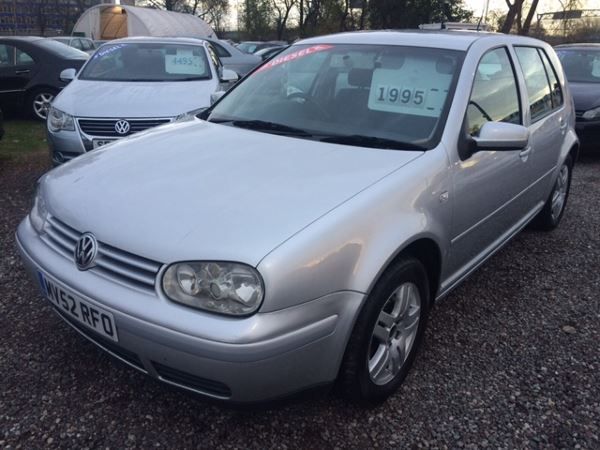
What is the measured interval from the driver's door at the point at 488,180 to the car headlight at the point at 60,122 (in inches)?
143

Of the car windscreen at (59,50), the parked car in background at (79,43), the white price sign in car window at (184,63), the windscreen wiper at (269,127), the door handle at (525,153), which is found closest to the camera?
the windscreen wiper at (269,127)

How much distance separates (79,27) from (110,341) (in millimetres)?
31291

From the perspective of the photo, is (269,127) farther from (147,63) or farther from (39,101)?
(39,101)

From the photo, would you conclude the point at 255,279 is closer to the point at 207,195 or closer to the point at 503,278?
the point at 207,195

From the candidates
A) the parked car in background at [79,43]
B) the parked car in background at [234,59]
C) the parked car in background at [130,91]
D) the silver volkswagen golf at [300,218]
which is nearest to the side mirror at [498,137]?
the silver volkswagen golf at [300,218]

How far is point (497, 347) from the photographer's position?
2869mm

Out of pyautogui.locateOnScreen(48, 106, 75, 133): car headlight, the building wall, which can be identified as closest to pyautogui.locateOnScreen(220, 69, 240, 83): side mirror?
pyautogui.locateOnScreen(48, 106, 75, 133): car headlight

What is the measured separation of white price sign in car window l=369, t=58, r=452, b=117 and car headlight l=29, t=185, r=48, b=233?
1.67 m

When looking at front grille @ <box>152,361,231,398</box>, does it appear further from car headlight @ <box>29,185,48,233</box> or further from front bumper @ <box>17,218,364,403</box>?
car headlight @ <box>29,185,48,233</box>

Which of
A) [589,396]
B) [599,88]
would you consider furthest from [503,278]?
[599,88]

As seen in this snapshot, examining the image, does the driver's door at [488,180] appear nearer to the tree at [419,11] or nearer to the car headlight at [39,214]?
the car headlight at [39,214]

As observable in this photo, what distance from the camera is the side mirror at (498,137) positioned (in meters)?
2.59

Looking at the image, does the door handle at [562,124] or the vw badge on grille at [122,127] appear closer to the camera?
the door handle at [562,124]

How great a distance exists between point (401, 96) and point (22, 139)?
644 cm
